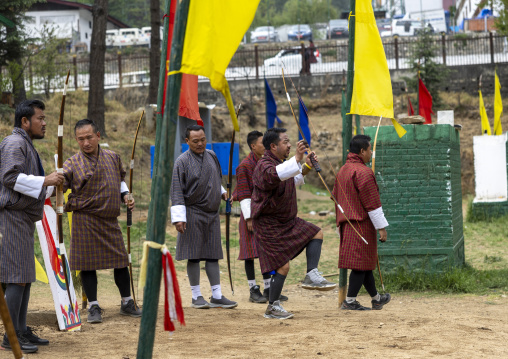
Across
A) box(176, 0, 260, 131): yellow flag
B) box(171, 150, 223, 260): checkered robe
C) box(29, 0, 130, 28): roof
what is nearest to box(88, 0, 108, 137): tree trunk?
box(171, 150, 223, 260): checkered robe

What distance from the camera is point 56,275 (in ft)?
16.4

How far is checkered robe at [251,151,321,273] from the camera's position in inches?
219

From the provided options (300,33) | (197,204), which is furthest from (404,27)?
(197,204)

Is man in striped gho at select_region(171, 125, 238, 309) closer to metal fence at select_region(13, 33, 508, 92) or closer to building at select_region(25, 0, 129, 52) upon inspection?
metal fence at select_region(13, 33, 508, 92)

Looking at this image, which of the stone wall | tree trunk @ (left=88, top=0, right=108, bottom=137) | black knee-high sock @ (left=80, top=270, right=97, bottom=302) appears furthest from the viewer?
tree trunk @ (left=88, top=0, right=108, bottom=137)

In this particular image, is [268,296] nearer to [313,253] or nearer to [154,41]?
[313,253]

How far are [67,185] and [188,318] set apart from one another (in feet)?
5.27

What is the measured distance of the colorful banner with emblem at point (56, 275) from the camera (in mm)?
4938

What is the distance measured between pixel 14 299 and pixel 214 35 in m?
2.45

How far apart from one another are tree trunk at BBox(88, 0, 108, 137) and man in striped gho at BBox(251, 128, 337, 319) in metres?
11.0

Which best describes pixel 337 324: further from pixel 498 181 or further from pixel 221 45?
pixel 498 181

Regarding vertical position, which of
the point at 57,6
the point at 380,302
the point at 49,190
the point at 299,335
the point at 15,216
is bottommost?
the point at 380,302

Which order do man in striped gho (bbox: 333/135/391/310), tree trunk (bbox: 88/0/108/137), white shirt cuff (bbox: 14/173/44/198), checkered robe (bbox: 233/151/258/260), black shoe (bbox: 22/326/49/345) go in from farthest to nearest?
tree trunk (bbox: 88/0/108/137) < checkered robe (bbox: 233/151/258/260) < man in striped gho (bbox: 333/135/391/310) < black shoe (bbox: 22/326/49/345) < white shirt cuff (bbox: 14/173/44/198)

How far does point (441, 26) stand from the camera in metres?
40.6
